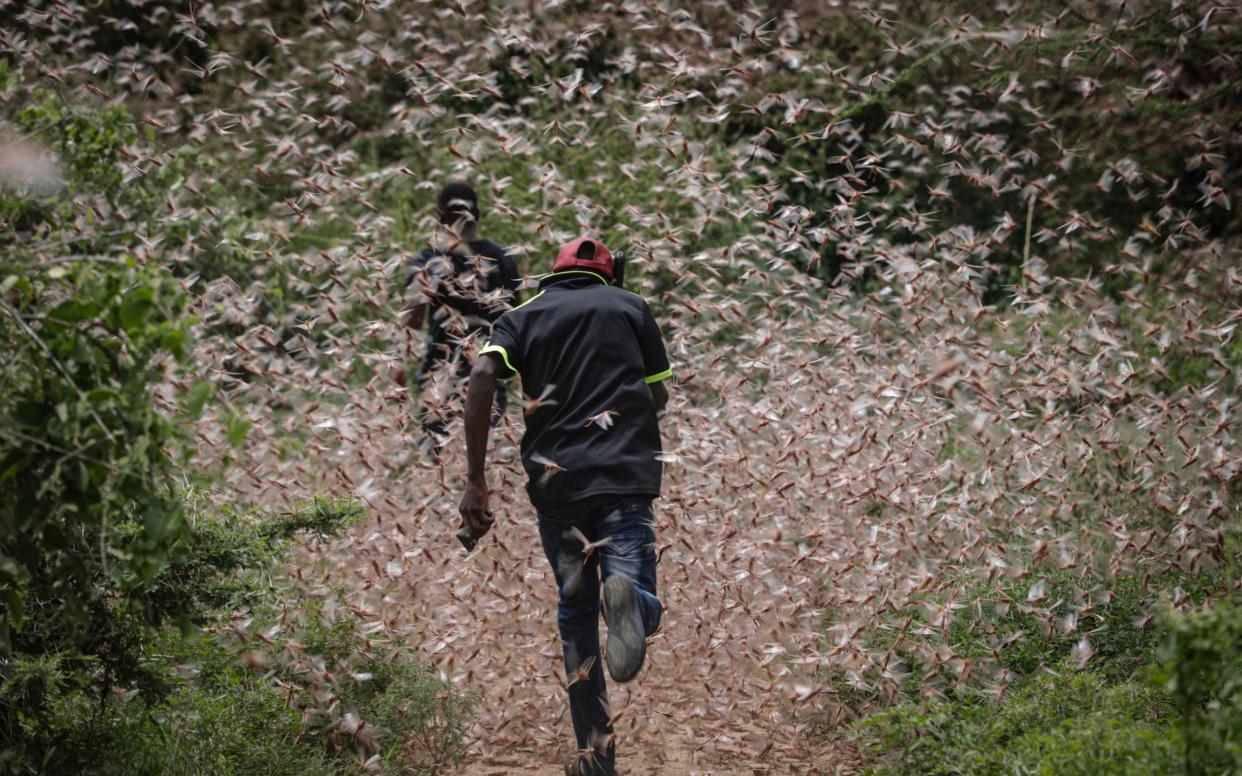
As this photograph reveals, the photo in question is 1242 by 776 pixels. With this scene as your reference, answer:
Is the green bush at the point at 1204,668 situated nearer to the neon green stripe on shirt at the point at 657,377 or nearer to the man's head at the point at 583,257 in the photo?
the neon green stripe on shirt at the point at 657,377

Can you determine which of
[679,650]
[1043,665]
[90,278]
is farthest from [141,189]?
[1043,665]

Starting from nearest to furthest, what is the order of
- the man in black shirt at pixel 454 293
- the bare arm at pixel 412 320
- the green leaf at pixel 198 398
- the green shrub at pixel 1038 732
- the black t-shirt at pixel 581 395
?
the green leaf at pixel 198 398 → the green shrub at pixel 1038 732 → the black t-shirt at pixel 581 395 → the man in black shirt at pixel 454 293 → the bare arm at pixel 412 320

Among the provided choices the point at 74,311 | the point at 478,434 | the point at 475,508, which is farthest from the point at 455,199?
the point at 74,311

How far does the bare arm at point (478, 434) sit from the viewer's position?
4039 mm

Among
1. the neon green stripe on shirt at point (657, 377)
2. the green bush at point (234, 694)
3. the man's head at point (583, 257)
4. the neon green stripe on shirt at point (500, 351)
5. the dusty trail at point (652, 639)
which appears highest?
the man's head at point (583, 257)

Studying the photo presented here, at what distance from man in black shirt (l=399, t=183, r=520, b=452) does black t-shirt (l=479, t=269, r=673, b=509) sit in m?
1.42

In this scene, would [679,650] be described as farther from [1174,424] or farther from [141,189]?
[141,189]

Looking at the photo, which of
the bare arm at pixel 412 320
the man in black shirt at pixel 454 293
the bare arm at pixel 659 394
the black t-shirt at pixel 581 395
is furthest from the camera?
the bare arm at pixel 412 320

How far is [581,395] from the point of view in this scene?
4.09 metres

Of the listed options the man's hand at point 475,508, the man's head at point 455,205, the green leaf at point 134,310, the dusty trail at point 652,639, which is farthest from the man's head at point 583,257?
the man's head at point 455,205

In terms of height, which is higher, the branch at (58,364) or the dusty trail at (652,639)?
the branch at (58,364)

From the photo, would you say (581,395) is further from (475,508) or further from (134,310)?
(134,310)

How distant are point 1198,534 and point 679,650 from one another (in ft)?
8.37

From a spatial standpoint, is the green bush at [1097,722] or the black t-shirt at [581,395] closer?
the green bush at [1097,722]
